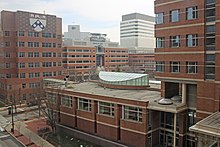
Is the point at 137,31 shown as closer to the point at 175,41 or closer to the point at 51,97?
the point at 51,97

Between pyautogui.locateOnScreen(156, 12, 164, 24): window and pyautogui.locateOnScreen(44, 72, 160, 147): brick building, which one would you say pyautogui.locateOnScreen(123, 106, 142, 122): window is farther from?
pyautogui.locateOnScreen(156, 12, 164, 24): window

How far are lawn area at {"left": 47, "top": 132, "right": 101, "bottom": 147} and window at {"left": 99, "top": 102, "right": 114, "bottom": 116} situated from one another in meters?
4.52

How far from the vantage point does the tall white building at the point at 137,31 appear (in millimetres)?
170875

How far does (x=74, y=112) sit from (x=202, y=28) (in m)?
20.9

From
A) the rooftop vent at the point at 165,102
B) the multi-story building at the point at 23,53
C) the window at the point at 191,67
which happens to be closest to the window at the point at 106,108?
the rooftop vent at the point at 165,102

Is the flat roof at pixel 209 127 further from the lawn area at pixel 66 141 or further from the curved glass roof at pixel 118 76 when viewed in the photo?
the curved glass roof at pixel 118 76

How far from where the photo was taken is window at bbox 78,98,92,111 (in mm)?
32897

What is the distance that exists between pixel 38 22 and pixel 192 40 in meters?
44.2

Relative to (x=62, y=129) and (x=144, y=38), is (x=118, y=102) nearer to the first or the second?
(x=62, y=129)

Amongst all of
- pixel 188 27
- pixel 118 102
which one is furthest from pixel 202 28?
pixel 118 102

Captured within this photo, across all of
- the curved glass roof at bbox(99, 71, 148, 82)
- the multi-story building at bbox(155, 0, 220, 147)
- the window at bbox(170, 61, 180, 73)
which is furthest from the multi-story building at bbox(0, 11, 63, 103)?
the window at bbox(170, 61, 180, 73)

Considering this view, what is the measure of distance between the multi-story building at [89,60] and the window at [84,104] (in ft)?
129

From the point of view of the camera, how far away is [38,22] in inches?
2325

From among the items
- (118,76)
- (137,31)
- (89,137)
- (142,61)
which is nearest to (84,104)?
(89,137)
